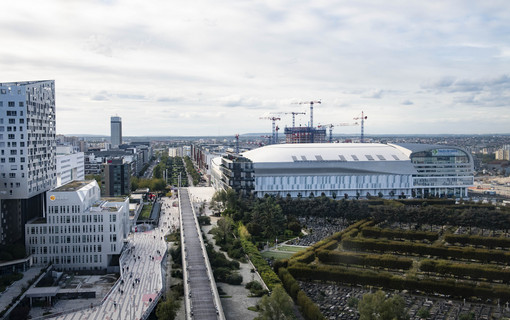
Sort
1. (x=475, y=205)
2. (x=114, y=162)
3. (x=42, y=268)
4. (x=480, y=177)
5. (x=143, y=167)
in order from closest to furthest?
(x=42, y=268)
(x=475, y=205)
(x=114, y=162)
(x=480, y=177)
(x=143, y=167)

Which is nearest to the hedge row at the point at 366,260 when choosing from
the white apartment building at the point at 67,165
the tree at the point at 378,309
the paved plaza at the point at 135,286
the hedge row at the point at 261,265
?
the hedge row at the point at 261,265

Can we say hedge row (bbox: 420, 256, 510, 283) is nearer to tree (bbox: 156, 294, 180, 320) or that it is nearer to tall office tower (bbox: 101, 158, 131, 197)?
tree (bbox: 156, 294, 180, 320)

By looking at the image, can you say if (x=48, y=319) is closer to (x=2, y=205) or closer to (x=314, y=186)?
(x=2, y=205)

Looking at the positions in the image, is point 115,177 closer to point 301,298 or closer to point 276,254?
point 276,254

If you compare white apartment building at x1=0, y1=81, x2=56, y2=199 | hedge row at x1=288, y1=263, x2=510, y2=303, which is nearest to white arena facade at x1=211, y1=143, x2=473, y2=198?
white apartment building at x1=0, y1=81, x2=56, y2=199

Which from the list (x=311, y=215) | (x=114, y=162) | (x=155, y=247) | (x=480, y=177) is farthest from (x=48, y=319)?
(x=480, y=177)

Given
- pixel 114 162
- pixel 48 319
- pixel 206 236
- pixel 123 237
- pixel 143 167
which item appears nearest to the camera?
pixel 48 319
